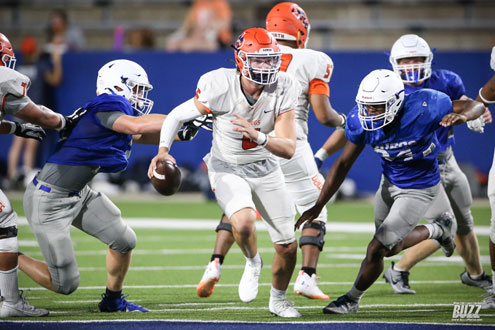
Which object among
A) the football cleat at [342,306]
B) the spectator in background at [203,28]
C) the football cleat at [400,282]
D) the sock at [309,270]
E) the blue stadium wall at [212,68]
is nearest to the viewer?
the football cleat at [342,306]

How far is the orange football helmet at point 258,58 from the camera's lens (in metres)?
4.89

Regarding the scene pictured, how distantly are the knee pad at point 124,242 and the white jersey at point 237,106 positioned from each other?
0.76 m

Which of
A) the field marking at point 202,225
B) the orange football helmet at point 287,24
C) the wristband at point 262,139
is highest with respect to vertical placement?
the orange football helmet at point 287,24

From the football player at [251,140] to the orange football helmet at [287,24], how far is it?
1041 mm

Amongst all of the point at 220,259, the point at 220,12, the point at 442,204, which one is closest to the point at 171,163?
the point at 220,259

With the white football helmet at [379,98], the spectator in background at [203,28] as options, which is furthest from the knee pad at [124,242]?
the spectator in background at [203,28]

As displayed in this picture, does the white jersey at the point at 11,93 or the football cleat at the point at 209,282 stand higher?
the white jersey at the point at 11,93

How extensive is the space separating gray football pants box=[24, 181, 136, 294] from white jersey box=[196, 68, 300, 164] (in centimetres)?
82

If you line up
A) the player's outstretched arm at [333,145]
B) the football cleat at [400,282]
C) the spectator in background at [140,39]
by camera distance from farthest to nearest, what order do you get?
the spectator in background at [140,39]
the player's outstretched arm at [333,145]
the football cleat at [400,282]

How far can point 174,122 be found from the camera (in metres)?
4.84

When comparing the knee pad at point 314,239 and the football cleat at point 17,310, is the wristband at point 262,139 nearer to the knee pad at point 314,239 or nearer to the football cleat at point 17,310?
the knee pad at point 314,239

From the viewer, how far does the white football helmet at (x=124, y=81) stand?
5156 mm

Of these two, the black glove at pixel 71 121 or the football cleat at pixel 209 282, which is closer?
the black glove at pixel 71 121

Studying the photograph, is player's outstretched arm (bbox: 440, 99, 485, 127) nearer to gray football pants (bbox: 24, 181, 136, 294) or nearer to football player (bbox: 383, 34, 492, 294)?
football player (bbox: 383, 34, 492, 294)
